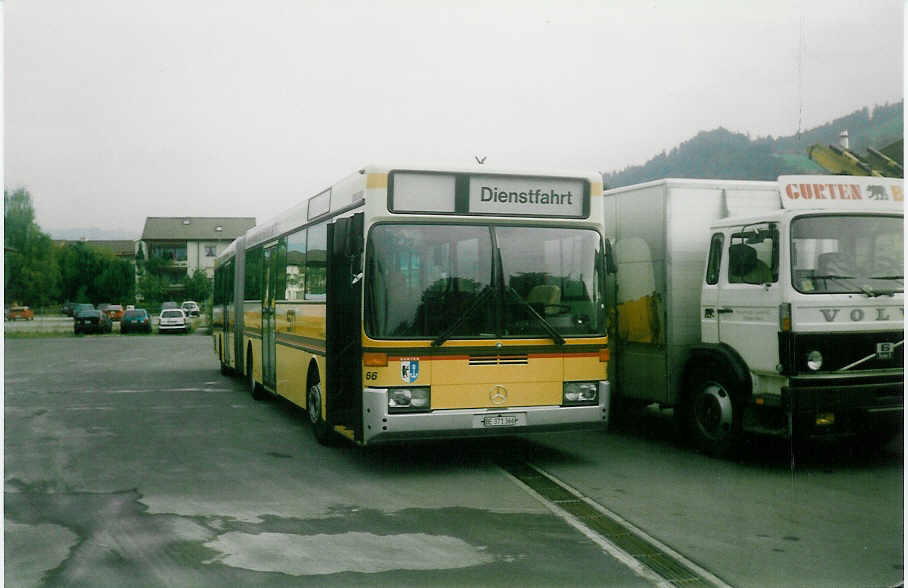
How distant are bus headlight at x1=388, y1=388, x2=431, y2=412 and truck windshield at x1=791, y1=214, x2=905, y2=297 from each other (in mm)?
3611

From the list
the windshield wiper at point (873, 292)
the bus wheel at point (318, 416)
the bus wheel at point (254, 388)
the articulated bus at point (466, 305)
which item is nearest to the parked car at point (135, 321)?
the bus wheel at point (254, 388)

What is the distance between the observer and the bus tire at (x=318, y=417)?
1028 centimetres

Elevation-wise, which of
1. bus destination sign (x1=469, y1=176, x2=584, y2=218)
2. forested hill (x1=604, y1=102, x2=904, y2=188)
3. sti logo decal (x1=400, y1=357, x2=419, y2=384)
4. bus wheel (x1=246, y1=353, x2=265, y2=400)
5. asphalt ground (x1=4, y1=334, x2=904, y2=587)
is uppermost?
forested hill (x1=604, y1=102, x2=904, y2=188)

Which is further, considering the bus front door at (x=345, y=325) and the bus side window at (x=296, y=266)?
the bus side window at (x=296, y=266)

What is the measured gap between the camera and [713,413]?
30.3ft

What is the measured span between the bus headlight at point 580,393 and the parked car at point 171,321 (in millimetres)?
46615

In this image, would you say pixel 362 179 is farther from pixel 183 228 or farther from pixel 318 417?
pixel 183 228

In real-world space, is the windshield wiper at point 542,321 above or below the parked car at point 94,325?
above

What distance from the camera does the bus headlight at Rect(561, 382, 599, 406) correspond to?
8734 millimetres

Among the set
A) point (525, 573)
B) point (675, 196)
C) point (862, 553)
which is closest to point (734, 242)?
point (675, 196)

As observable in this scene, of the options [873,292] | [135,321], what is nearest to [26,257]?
[873,292]

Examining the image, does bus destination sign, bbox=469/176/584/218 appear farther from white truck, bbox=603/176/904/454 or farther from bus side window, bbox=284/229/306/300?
bus side window, bbox=284/229/306/300

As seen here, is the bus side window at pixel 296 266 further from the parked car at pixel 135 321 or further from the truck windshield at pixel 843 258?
the parked car at pixel 135 321

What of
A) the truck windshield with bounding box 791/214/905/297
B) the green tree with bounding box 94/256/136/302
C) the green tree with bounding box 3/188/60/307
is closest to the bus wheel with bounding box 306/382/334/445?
the green tree with bounding box 3/188/60/307
